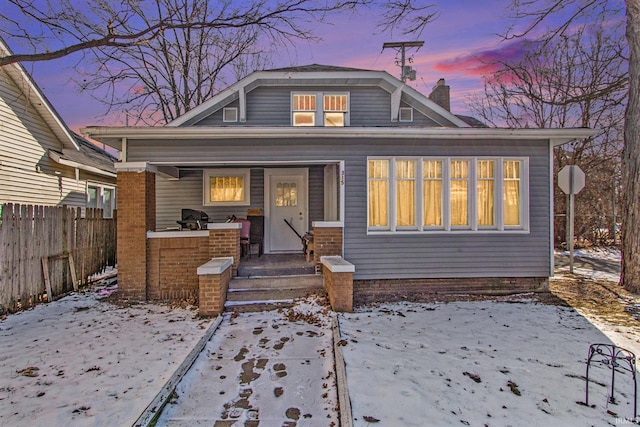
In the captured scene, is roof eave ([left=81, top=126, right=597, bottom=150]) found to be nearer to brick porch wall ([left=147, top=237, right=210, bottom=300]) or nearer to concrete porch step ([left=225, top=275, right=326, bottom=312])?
brick porch wall ([left=147, top=237, right=210, bottom=300])

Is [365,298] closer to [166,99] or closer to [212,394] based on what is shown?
[212,394]

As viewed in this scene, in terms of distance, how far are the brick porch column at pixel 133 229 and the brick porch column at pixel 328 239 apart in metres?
3.40

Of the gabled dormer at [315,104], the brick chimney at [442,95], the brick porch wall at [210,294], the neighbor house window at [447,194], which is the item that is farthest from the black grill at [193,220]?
the brick chimney at [442,95]

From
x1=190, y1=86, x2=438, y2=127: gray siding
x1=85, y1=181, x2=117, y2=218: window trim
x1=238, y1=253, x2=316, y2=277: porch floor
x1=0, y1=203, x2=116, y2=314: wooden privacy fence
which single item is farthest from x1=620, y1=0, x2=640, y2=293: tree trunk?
x1=85, y1=181, x2=117, y2=218: window trim

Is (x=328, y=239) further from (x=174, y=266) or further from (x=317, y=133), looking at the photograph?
(x=174, y=266)

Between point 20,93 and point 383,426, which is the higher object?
point 20,93

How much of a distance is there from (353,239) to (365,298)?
4.03 feet

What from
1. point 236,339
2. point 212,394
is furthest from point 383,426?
point 236,339

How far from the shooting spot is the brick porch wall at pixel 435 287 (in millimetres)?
6945

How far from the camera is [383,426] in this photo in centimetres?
287

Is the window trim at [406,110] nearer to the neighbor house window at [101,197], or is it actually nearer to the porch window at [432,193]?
the porch window at [432,193]

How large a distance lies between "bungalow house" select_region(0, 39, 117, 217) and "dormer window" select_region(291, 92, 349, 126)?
21.0ft

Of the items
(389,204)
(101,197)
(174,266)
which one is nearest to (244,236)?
(174,266)

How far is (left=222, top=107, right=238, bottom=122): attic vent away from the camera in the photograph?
9.68 metres
